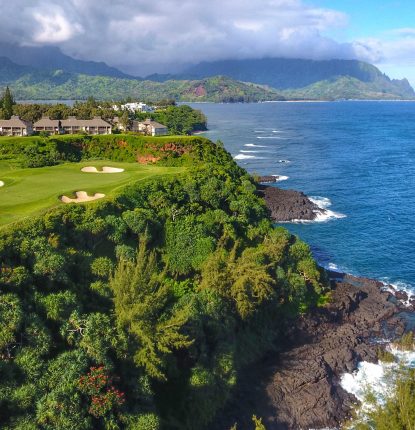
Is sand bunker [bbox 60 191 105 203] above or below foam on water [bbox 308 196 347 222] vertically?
above

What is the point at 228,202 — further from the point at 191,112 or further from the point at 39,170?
the point at 191,112

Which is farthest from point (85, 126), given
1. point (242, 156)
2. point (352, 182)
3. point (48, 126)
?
point (352, 182)

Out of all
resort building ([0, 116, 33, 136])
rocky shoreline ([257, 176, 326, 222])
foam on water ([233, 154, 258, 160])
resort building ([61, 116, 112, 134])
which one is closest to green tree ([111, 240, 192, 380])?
rocky shoreline ([257, 176, 326, 222])

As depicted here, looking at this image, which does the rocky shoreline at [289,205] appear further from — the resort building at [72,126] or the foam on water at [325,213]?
the resort building at [72,126]

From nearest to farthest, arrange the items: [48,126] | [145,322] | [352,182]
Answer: [145,322] → [48,126] → [352,182]

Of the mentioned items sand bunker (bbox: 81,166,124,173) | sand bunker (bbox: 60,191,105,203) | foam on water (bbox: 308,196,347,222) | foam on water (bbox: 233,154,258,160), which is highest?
sand bunker (bbox: 81,166,124,173)

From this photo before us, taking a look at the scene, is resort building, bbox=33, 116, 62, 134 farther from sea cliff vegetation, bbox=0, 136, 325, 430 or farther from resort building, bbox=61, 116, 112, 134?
sea cliff vegetation, bbox=0, 136, 325, 430

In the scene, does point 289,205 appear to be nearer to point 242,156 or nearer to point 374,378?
point 374,378

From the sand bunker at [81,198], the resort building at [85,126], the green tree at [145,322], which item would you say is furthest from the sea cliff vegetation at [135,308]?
the resort building at [85,126]
